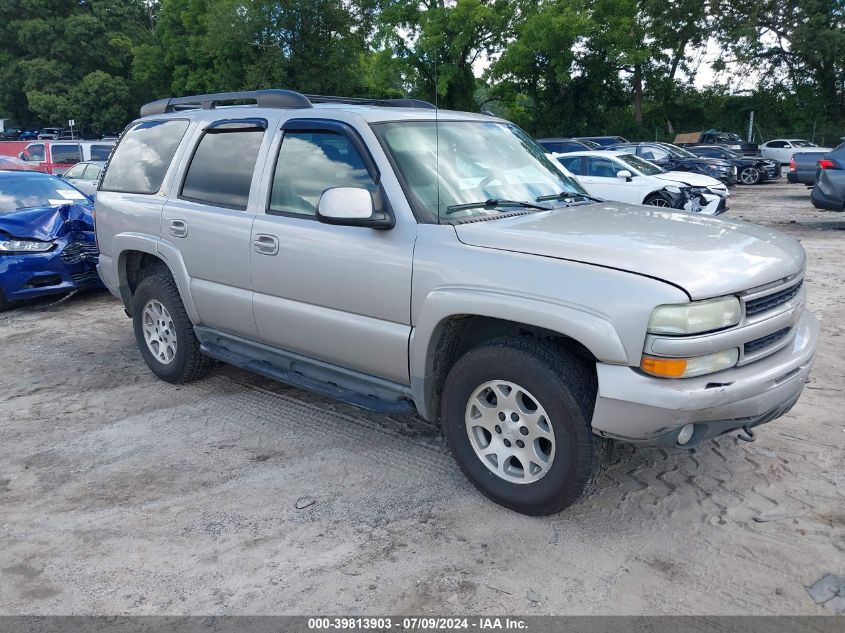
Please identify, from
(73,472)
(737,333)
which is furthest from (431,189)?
(73,472)

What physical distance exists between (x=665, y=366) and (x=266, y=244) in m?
2.42

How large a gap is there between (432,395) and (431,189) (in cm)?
107

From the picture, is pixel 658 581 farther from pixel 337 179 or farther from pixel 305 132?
pixel 305 132

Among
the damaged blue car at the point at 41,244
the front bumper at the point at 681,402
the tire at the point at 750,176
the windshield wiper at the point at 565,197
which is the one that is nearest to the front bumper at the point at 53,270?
the damaged blue car at the point at 41,244

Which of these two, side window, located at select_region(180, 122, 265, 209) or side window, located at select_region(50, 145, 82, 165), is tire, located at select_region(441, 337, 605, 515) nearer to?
side window, located at select_region(180, 122, 265, 209)

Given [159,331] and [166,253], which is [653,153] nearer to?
[159,331]

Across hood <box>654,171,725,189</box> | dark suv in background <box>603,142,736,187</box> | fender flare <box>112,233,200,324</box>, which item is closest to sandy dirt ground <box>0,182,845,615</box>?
fender flare <box>112,233,200,324</box>

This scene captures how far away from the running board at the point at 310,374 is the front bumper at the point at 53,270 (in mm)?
3748

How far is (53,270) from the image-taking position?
7887mm

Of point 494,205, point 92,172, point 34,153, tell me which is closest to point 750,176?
point 92,172

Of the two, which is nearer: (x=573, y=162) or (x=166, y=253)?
(x=166, y=253)

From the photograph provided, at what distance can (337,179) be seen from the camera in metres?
4.08

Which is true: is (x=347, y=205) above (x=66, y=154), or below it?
above

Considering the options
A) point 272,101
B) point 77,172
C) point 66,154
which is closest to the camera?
point 272,101
